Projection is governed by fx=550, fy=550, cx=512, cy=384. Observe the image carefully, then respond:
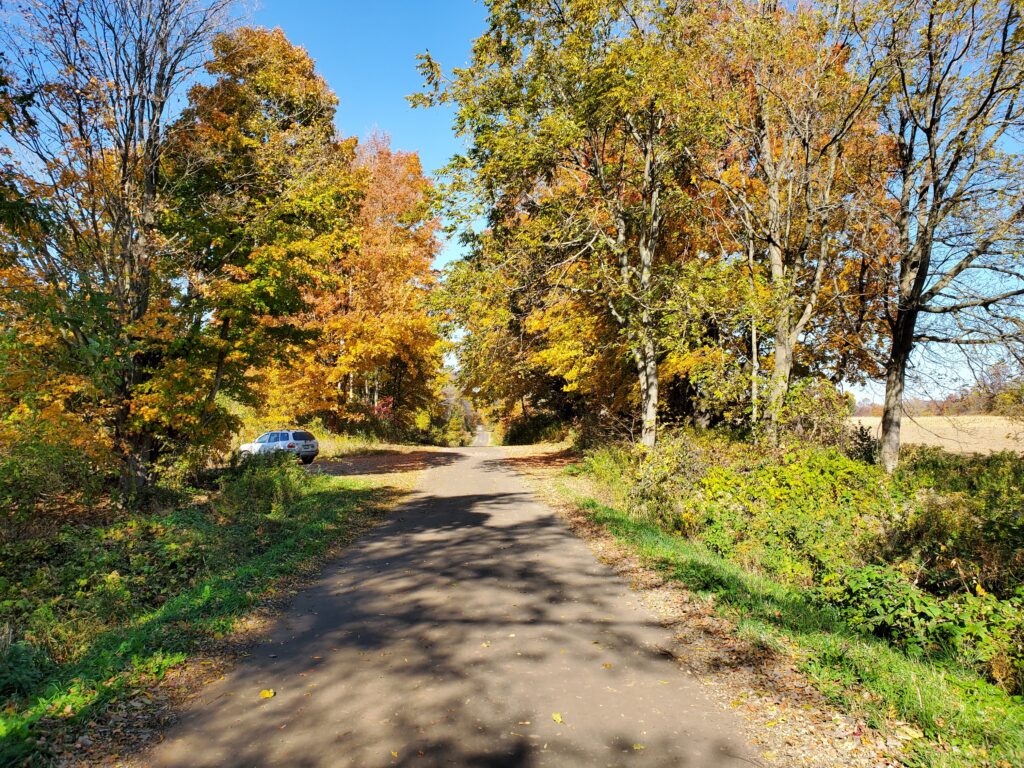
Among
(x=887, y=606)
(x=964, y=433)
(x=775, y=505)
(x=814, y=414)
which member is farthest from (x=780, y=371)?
(x=887, y=606)

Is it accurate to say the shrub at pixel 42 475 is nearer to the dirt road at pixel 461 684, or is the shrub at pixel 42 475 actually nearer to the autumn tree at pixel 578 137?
the dirt road at pixel 461 684

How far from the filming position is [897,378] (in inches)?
521

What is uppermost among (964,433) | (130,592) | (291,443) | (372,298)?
(372,298)

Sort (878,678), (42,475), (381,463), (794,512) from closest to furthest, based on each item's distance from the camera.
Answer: (878,678) → (42,475) → (794,512) → (381,463)

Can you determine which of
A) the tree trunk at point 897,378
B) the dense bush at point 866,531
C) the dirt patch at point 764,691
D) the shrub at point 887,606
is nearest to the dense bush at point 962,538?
the dense bush at point 866,531

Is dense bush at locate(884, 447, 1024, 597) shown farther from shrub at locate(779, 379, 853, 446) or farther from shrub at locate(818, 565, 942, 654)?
shrub at locate(779, 379, 853, 446)

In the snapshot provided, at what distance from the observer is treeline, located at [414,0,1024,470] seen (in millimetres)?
11570

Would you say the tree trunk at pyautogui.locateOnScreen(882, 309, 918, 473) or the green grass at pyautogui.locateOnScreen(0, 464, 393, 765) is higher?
the tree trunk at pyautogui.locateOnScreen(882, 309, 918, 473)

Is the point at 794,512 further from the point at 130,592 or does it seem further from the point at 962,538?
the point at 130,592

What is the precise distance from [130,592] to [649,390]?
1118cm

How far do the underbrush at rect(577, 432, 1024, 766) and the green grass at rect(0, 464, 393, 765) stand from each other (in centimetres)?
547

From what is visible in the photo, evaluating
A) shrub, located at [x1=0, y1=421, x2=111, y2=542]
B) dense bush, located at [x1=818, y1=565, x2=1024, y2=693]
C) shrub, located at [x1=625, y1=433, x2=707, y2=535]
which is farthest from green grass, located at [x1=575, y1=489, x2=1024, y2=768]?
shrub, located at [x1=0, y1=421, x2=111, y2=542]

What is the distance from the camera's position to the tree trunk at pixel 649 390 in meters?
13.6

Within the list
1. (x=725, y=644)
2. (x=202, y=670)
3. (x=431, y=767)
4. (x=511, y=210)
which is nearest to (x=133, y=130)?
(x=511, y=210)
